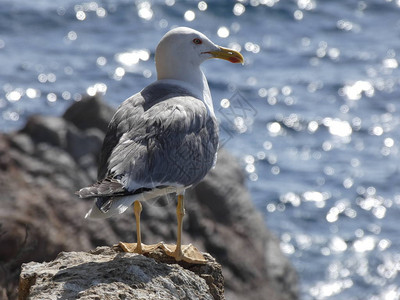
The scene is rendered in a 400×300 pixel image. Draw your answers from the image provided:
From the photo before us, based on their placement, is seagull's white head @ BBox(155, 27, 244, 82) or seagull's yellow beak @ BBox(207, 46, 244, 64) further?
seagull's yellow beak @ BBox(207, 46, 244, 64)

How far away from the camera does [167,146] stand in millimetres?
6715

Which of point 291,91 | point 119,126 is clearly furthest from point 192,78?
point 291,91

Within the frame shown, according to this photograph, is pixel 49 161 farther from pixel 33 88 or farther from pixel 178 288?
pixel 33 88

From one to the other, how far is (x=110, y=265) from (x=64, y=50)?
17.2m

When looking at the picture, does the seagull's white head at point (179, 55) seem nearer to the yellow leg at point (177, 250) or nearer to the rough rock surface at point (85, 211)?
the yellow leg at point (177, 250)

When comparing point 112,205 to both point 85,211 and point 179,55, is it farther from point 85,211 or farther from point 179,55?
point 85,211

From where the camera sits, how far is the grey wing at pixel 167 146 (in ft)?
20.7

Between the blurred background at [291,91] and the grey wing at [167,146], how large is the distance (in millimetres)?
3793

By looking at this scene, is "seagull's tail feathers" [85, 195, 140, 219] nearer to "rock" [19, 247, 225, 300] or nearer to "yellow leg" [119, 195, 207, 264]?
"rock" [19, 247, 225, 300]

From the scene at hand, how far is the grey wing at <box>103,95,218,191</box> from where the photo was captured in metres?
6.32

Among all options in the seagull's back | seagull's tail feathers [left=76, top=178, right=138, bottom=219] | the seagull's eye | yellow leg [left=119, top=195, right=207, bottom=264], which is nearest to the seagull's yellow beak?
the seagull's eye

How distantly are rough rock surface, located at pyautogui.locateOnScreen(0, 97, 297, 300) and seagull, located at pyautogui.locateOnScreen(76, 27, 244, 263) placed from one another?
117 inches

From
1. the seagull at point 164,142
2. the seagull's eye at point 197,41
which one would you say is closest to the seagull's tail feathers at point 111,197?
the seagull at point 164,142

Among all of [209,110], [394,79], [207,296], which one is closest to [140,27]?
[394,79]
